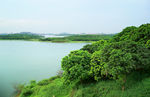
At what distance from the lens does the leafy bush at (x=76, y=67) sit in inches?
204

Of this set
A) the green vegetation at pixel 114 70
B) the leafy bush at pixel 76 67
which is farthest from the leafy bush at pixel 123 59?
the leafy bush at pixel 76 67

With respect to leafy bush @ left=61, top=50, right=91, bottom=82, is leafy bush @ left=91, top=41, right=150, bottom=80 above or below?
above

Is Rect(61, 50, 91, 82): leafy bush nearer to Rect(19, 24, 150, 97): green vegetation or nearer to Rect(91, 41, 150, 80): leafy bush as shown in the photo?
Rect(19, 24, 150, 97): green vegetation

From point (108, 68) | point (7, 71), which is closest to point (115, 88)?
point (108, 68)

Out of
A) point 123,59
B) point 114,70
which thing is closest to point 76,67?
point 114,70

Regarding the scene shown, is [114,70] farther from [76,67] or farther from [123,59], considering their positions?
[76,67]

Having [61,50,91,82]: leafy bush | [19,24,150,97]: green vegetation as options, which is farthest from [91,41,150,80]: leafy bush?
[61,50,91,82]: leafy bush

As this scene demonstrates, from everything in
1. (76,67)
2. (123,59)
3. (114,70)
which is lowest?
(76,67)

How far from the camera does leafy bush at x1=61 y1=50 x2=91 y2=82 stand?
17.0 feet

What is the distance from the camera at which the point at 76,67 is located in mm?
5266

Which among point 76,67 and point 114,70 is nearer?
point 114,70

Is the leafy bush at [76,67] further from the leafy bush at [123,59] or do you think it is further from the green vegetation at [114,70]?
the leafy bush at [123,59]

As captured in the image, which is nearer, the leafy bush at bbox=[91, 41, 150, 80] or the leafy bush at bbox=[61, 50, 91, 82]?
the leafy bush at bbox=[91, 41, 150, 80]

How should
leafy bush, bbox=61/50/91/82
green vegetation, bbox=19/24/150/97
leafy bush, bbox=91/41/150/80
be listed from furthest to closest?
leafy bush, bbox=61/50/91/82 → green vegetation, bbox=19/24/150/97 → leafy bush, bbox=91/41/150/80
